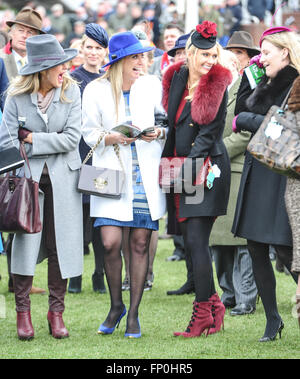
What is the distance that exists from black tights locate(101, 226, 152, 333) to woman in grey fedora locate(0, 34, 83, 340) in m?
0.25

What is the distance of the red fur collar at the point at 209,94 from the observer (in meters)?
5.88

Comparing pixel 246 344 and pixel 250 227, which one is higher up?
pixel 250 227

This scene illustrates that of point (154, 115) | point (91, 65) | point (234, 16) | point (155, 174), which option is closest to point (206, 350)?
point (155, 174)

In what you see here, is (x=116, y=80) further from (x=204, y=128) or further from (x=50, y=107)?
(x=204, y=128)

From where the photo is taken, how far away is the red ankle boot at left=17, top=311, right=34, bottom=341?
6.02 meters

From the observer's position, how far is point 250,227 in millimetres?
5621

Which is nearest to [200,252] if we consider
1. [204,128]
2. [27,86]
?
[204,128]

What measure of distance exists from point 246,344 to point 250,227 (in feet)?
2.83

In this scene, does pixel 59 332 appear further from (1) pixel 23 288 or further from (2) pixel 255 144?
(2) pixel 255 144

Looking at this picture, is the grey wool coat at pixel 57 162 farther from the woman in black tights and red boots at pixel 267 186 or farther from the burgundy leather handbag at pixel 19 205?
the woman in black tights and red boots at pixel 267 186

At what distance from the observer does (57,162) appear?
238 inches

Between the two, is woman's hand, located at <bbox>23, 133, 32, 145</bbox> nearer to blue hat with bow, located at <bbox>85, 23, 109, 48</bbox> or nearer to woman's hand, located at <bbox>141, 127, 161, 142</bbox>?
woman's hand, located at <bbox>141, 127, 161, 142</bbox>

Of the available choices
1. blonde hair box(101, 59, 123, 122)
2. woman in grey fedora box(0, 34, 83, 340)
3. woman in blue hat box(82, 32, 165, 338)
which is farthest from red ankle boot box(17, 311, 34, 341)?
blonde hair box(101, 59, 123, 122)

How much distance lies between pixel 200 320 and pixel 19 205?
161 centimetres
